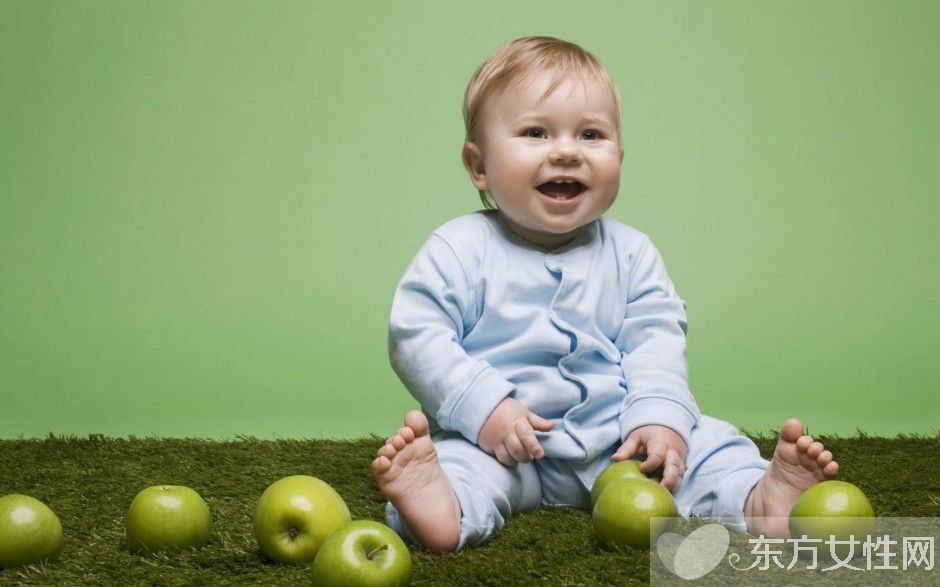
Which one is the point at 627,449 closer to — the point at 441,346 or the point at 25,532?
the point at 441,346

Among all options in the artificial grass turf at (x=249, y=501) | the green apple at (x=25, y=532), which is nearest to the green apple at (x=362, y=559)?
the artificial grass turf at (x=249, y=501)

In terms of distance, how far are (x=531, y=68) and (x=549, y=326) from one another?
21.0 inches

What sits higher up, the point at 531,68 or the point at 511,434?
the point at 531,68

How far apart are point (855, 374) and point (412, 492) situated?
2.36 metres

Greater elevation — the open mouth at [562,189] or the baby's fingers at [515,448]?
the open mouth at [562,189]

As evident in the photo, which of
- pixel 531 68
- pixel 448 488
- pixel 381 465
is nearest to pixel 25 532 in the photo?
pixel 381 465

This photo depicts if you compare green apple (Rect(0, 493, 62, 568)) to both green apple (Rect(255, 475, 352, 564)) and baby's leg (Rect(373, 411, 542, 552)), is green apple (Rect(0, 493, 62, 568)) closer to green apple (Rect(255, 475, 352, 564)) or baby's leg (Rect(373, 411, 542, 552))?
green apple (Rect(255, 475, 352, 564))

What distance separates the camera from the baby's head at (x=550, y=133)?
8.34 ft

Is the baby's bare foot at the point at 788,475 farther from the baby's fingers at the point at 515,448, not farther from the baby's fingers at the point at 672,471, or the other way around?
the baby's fingers at the point at 515,448

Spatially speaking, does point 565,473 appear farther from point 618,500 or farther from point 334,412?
point 334,412

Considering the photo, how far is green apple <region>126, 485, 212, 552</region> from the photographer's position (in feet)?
6.81

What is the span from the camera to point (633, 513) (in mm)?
→ 2053

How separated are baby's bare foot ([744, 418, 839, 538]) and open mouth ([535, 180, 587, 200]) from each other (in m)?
0.72

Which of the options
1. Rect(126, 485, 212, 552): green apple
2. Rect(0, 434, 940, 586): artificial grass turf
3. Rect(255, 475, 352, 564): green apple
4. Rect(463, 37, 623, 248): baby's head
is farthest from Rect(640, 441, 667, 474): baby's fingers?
Rect(126, 485, 212, 552): green apple
